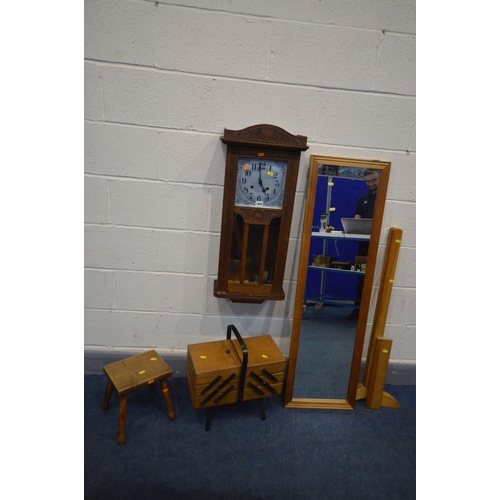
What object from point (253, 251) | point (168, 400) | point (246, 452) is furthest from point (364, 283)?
point (168, 400)

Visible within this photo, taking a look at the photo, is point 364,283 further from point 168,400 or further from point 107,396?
point 107,396

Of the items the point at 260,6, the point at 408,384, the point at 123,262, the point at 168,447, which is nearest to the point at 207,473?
the point at 168,447

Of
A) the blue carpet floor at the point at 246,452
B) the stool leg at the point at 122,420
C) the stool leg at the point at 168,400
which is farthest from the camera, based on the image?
the stool leg at the point at 168,400

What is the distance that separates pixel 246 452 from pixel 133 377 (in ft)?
1.90

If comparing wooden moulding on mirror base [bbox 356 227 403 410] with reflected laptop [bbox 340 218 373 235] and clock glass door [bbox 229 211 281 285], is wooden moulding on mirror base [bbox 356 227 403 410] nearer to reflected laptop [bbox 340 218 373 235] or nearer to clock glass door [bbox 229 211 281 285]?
reflected laptop [bbox 340 218 373 235]

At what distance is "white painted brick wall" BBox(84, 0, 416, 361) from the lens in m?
1.21

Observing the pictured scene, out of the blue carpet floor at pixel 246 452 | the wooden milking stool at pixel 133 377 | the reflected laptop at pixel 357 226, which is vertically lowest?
the blue carpet floor at pixel 246 452

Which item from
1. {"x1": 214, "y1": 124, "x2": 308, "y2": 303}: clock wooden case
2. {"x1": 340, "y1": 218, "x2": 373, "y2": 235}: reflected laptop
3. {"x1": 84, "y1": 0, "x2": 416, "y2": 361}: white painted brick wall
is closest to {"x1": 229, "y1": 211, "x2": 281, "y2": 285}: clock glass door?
{"x1": 214, "y1": 124, "x2": 308, "y2": 303}: clock wooden case

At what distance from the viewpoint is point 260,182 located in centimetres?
127

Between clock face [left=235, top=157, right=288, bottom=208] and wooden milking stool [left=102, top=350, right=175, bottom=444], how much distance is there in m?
0.83

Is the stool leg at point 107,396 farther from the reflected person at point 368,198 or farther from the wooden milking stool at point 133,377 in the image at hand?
the reflected person at point 368,198

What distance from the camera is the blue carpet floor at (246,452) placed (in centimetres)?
112

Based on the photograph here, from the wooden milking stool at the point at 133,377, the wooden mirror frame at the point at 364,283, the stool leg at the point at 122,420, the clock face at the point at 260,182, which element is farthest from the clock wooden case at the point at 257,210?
the stool leg at the point at 122,420

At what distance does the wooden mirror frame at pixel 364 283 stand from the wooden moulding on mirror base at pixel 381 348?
0.26 feet
